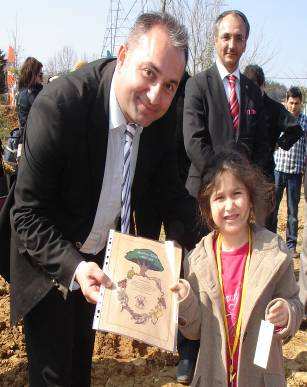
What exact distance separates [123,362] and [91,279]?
1.70 metres

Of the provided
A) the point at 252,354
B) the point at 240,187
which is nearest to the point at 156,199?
the point at 240,187

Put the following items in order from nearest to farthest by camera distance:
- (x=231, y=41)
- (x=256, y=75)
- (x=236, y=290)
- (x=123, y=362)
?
(x=236, y=290)
(x=123, y=362)
(x=231, y=41)
(x=256, y=75)

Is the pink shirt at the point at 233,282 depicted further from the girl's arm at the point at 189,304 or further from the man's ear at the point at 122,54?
the man's ear at the point at 122,54

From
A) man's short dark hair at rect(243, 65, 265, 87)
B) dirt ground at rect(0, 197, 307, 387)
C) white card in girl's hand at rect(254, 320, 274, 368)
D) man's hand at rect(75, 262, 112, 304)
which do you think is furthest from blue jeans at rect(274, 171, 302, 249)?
man's hand at rect(75, 262, 112, 304)

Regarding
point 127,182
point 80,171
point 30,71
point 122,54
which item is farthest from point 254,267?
point 30,71

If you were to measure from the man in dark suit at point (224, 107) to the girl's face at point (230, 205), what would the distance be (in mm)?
1148

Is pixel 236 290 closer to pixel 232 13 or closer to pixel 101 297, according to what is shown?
pixel 101 297

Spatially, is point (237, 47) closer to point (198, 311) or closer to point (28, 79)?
point (198, 311)

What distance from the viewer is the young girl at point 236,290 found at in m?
1.90

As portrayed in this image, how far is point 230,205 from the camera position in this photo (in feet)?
6.57

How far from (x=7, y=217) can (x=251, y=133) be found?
2.01m

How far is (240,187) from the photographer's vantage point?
6.67 feet

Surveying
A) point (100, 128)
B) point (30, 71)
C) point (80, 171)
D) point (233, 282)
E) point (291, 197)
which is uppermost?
point (30, 71)

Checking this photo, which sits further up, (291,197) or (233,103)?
(233,103)
